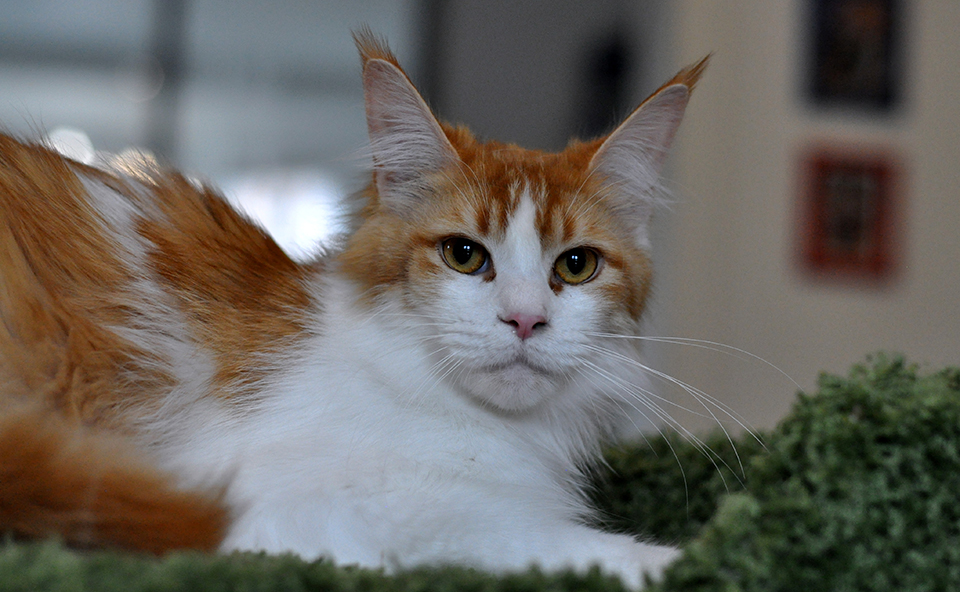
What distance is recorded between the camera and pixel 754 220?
3.09 meters

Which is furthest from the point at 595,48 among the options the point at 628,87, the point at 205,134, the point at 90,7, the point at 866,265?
the point at 90,7

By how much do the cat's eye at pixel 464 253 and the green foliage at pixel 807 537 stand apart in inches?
18.3

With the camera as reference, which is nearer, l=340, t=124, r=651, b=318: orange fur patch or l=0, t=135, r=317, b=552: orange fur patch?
l=0, t=135, r=317, b=552: orange fur patch

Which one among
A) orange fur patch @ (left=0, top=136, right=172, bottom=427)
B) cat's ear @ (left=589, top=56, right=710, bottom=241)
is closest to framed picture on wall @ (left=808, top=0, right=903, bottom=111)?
cat's ear @ (left=589, top=56, right=710, bottom=241)

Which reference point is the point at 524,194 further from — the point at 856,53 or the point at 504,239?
the point at 856,53

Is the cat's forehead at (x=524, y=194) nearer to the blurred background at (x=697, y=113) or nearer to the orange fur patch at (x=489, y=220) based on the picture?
the orange fur patch at (x=489, y=220)

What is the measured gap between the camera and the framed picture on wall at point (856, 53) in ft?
10.2

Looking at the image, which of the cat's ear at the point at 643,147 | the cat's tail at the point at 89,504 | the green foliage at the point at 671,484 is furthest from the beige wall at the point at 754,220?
the cat's tail at the point at 89,504

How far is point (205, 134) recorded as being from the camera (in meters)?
3.63

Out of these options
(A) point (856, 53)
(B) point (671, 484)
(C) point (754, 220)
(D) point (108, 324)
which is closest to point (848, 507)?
(B) point (671, 484)

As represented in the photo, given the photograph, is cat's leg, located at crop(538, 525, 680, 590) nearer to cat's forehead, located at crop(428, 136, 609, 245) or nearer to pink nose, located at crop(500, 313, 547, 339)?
pink nose, located at crop(500, 313, 547, 339)

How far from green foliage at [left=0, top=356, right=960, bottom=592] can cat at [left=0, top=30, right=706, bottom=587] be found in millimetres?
167

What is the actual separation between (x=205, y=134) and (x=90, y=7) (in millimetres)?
800

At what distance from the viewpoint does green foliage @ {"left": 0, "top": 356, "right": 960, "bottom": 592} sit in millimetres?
587
